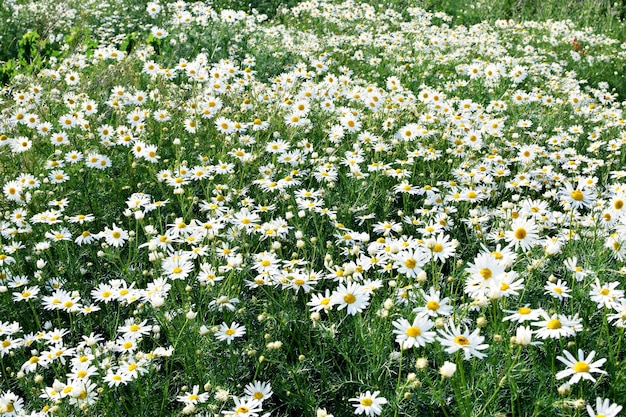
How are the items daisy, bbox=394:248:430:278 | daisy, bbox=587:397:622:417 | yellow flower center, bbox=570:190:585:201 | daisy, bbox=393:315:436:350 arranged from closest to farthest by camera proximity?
daisy, bbox=587:397:622:417, daisy, bbox=393:315:436:350, daisy, bbox=394:248:430:278, yellow flower center, bbox=570:190:585:201

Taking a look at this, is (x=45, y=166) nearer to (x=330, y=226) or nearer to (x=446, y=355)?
(x=330, y=226)

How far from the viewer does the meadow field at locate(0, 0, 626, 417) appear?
7.12 feet

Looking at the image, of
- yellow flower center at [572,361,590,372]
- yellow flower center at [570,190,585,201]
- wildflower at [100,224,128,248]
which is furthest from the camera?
wildflower at [100,224,128,248]

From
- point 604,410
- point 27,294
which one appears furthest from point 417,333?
point 27,294

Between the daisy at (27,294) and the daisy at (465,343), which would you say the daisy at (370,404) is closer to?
the daisy at (465,343)

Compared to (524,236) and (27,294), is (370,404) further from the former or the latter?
(27,294)

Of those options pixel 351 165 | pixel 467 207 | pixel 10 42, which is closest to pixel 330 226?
pixel 351 165

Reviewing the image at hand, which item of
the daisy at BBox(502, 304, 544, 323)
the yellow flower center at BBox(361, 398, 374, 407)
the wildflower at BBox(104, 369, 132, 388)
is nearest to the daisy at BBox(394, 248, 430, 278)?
the daisy at BBox(502, 304, 544, 323)

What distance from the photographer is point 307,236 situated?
3.23 metres

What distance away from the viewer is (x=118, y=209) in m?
3.58

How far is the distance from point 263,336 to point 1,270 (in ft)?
4.65

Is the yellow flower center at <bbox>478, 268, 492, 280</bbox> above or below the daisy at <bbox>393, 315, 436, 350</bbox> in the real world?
above

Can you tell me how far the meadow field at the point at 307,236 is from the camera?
217 centimetres

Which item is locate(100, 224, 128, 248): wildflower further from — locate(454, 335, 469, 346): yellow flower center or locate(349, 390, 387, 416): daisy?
locate(454, 335, 469, 346): yellow flower center
